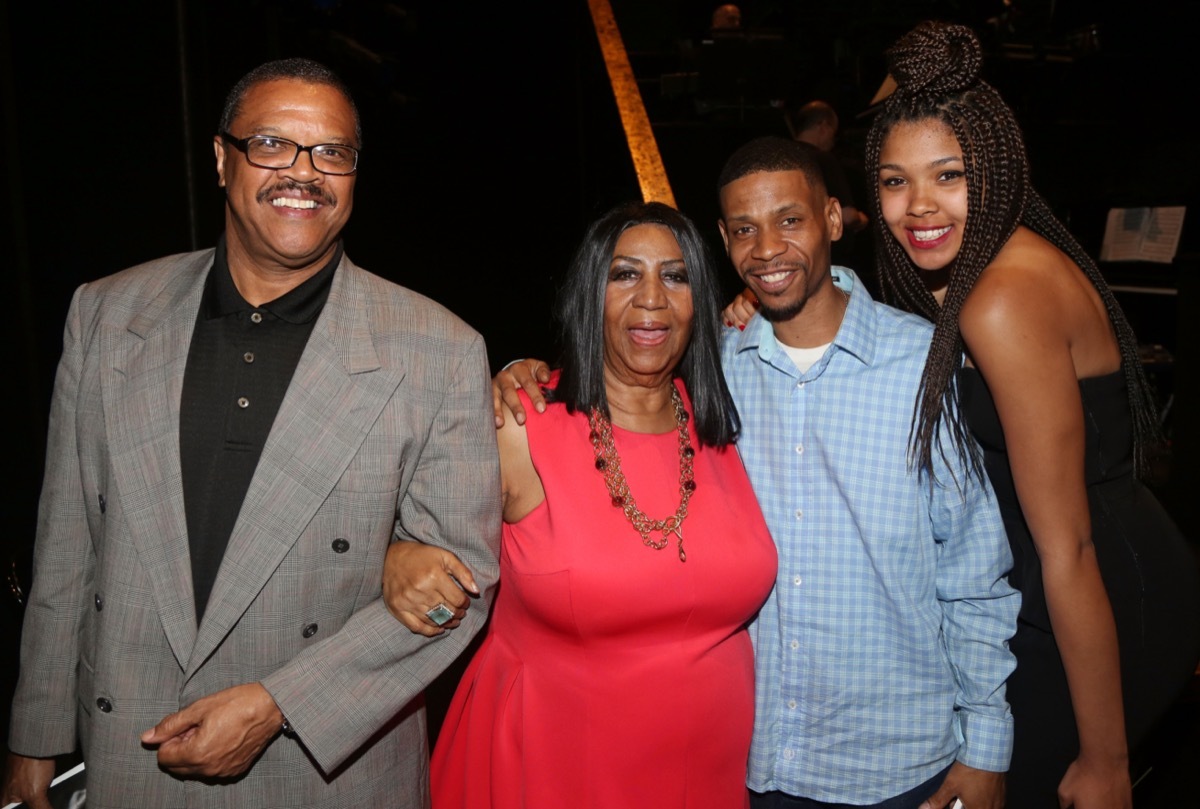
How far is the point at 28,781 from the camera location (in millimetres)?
1644

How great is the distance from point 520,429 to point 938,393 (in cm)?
86

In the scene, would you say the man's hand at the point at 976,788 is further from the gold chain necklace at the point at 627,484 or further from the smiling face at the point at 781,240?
the smiling face at the point at 781,240

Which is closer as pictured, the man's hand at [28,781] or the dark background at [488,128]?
the man's hand at [28,781]

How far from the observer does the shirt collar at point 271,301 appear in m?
1.64

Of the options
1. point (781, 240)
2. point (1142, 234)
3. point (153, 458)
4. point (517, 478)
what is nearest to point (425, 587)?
point (517, 478)

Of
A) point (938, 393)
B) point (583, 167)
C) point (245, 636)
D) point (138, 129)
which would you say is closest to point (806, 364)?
point (938, 393)

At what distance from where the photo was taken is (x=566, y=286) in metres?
2.10

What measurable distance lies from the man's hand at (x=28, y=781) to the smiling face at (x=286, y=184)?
0.99m

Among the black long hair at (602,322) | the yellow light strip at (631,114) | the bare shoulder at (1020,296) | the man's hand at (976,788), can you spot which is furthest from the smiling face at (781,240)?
the yellow light strip at (631,114)

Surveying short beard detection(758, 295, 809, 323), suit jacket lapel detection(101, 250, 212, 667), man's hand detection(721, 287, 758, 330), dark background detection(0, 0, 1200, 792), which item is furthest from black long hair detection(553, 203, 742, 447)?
suit jacket lapel detection(101, 250, 212, 667)

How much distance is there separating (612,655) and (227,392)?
2.96 feet

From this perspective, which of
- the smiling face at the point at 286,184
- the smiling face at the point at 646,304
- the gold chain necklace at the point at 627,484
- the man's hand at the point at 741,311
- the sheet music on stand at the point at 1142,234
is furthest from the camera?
the sheet music on stand at the point at 1142,234

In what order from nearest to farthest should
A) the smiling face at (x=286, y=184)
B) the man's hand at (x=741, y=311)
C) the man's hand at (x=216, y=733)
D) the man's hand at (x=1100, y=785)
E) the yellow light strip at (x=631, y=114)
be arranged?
the man's hand at (x=216, y=733)
the smiling face at (x=286, y=184)
the man's hand at (x=1100, y=785)
the man's hand at (x=741, y=311)
the yellow light strip at (x=631, y=114)

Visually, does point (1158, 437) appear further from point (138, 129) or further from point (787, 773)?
point (138, 129)
